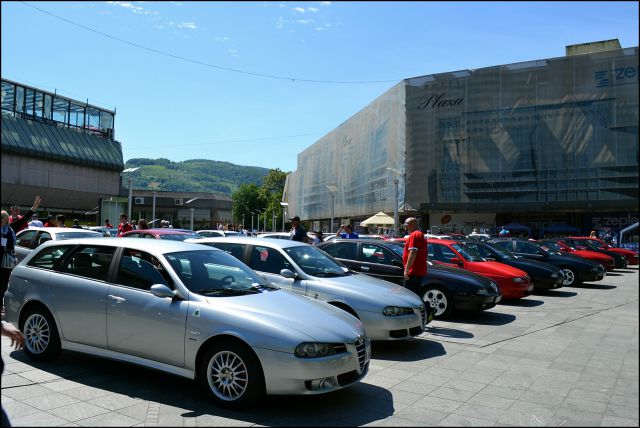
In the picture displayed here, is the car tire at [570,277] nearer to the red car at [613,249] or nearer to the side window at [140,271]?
the red car at [613,249]

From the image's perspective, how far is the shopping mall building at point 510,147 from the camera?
32.7 metres

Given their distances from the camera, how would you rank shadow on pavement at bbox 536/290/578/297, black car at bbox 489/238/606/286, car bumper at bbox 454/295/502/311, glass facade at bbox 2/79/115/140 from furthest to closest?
1. glass facade at bbox 2/79/115/140
2. black car at bbox 489/238/606/286
3. shadow on pavement at bbox 536/290/578/297
4. car bumper at bbox 454/295/502/311

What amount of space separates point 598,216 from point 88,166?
39418 mm

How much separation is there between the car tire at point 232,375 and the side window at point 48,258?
2.41 meters

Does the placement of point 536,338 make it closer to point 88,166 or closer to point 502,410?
point 502,410

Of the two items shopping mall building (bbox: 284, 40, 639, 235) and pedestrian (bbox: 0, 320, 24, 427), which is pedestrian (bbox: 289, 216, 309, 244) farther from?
shopping mall building (bbox: 284, 40, 639, 235)

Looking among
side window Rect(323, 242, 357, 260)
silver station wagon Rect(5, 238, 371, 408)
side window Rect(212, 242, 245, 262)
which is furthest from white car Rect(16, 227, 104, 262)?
silver station wagon Rect(5, 238, 371, 408)

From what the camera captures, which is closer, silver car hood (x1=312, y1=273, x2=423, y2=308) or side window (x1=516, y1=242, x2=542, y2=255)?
silver car hood (x1=312, y1=273, x2=423, y2=308)

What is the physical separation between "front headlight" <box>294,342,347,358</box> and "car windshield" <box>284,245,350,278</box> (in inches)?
109

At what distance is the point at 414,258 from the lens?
27.8ft

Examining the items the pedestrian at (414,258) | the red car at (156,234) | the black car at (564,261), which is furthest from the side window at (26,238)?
the black car at (564,261)

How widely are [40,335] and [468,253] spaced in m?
9.50

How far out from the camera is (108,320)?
202 inches

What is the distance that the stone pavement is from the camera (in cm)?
429
